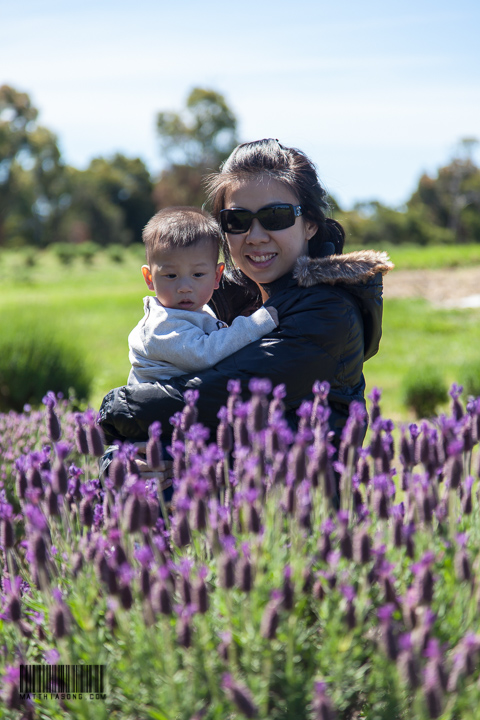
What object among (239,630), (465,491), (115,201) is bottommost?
(239,630)

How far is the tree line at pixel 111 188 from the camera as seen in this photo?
46.7 metres

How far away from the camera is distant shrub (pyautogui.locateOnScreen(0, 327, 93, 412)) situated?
25.0 feet

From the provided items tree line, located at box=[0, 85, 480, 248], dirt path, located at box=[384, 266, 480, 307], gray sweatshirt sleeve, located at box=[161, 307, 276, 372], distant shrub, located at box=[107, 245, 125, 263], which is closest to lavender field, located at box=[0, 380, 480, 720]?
gray sweatshirt sleeve, located at box=[161, 307, 276, 372]

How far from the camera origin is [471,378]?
8.64m

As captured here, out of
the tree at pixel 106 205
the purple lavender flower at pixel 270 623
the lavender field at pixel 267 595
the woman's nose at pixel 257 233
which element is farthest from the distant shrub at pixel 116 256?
the purple lavender flower at pixel 270 623

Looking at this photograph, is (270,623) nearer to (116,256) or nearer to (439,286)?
(439,286)

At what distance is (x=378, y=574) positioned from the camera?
1801 millimetres

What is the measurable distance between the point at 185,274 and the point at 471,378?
6.29 m

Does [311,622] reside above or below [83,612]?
below

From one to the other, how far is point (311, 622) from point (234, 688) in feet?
2.72

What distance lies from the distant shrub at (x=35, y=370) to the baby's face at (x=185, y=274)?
4.60 m

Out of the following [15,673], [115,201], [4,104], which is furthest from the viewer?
[115,201]

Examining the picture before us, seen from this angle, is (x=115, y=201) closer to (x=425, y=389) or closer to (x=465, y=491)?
(x=425, y=389)

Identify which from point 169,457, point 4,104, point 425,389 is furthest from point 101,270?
point 169,457
